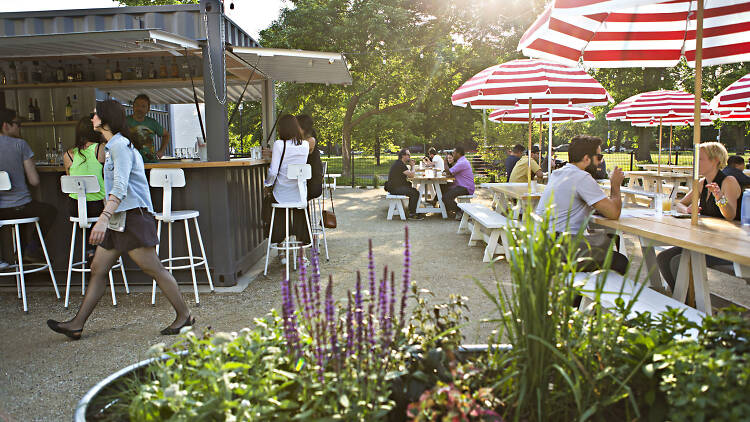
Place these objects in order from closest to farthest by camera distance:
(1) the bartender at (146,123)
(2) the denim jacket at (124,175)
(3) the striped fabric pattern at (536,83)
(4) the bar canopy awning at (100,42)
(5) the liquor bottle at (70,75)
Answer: (2) the denim jacket at (124,175) → (4) the bar canopy awning at (100,42) → (1) the bartender at (146,123) → (3) the striped fabric pattern at (536,83) → (5) the liquor bottle at (70,75)

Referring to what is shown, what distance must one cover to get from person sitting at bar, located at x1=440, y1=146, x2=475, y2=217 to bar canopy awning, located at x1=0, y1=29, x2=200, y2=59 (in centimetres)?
569

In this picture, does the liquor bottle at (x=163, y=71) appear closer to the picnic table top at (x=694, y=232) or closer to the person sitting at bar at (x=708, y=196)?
the picnic table top at (x=694, y=232)

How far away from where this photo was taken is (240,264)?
594 cm

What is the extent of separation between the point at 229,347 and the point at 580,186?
3064mm

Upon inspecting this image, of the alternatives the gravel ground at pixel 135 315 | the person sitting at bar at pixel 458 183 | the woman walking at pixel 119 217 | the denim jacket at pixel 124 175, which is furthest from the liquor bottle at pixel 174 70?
the person sitting at bar at pixel 458 183

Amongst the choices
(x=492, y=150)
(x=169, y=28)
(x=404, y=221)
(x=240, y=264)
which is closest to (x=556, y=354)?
(x=240, y=264)

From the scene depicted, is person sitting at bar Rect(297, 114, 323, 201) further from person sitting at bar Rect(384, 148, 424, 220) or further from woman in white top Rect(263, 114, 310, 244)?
person sitting at bar Rect(384, 148, 424, 220)

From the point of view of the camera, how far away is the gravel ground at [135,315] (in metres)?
3.32

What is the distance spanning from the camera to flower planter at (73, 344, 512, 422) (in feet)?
5.90

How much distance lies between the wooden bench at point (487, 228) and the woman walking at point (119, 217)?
3.36m

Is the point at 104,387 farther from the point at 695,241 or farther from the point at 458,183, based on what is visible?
the point at 458,183

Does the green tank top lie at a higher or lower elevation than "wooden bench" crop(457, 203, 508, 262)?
higher

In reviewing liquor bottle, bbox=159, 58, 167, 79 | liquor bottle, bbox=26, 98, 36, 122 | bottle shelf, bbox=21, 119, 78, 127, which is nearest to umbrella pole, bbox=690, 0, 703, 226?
liquor bottle, bbox=159, 58, 167, 79

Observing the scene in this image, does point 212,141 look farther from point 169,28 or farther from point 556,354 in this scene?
point 556,354
